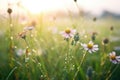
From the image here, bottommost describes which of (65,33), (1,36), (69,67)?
(1,36)

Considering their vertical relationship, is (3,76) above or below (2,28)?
above

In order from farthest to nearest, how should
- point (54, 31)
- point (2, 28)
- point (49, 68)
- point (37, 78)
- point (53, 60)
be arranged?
point (2, 28) < point (54, 31) < point (53, 60) < point (49, 68) < point (37, 78)

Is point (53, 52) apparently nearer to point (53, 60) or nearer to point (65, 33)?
point (53, 60)

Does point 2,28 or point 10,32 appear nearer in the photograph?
point 10,32

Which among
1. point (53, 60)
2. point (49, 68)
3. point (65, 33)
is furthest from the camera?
point (53, 60)

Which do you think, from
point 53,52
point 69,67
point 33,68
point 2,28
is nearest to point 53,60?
point 53,52

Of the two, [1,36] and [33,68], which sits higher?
[33,68]

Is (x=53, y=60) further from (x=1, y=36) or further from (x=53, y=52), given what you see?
(x=1, y=36)

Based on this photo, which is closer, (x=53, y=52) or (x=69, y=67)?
(x=69, y=67)

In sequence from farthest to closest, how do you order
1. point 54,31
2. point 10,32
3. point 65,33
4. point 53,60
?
point 54,31 < point 53,60 < point 10,32 < point 65,33

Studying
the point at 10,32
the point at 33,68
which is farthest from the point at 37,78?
the point at 10,32
